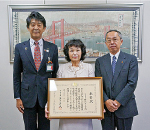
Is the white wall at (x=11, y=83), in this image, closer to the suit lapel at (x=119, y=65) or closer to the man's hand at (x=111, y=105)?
the suit lapel at (x=119, y=65)

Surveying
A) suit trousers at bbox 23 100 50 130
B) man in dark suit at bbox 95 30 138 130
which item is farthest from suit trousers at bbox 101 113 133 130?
suit trousers at bbox 23 100 50 130

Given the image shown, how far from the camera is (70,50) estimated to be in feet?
5.62

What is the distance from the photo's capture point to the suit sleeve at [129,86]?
5.33 feet

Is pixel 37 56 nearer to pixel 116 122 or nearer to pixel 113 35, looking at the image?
pixel 113 35

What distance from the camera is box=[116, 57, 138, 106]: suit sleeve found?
5.33 feet

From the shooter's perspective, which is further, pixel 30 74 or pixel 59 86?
pixel 30 74

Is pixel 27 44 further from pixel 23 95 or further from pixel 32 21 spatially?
pixel 23 95

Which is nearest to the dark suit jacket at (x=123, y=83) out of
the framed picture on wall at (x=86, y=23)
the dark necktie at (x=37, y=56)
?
the dark necktie at (x=37, y=56)

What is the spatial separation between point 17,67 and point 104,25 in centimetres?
141

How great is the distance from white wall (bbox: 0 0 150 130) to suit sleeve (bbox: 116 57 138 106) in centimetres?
91

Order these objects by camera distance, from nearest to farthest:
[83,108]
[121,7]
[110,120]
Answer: [83,108] < [110,120] < [121,7]

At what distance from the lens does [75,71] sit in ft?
5.63

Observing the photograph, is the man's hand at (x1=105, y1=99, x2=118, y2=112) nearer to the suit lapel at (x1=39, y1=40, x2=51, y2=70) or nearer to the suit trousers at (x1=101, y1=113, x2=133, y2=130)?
the suit trousers at (x1=101, y1=113, x2=133, y2=130)

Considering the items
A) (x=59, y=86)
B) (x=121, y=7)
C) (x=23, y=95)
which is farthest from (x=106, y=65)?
(x=121, y=7)
